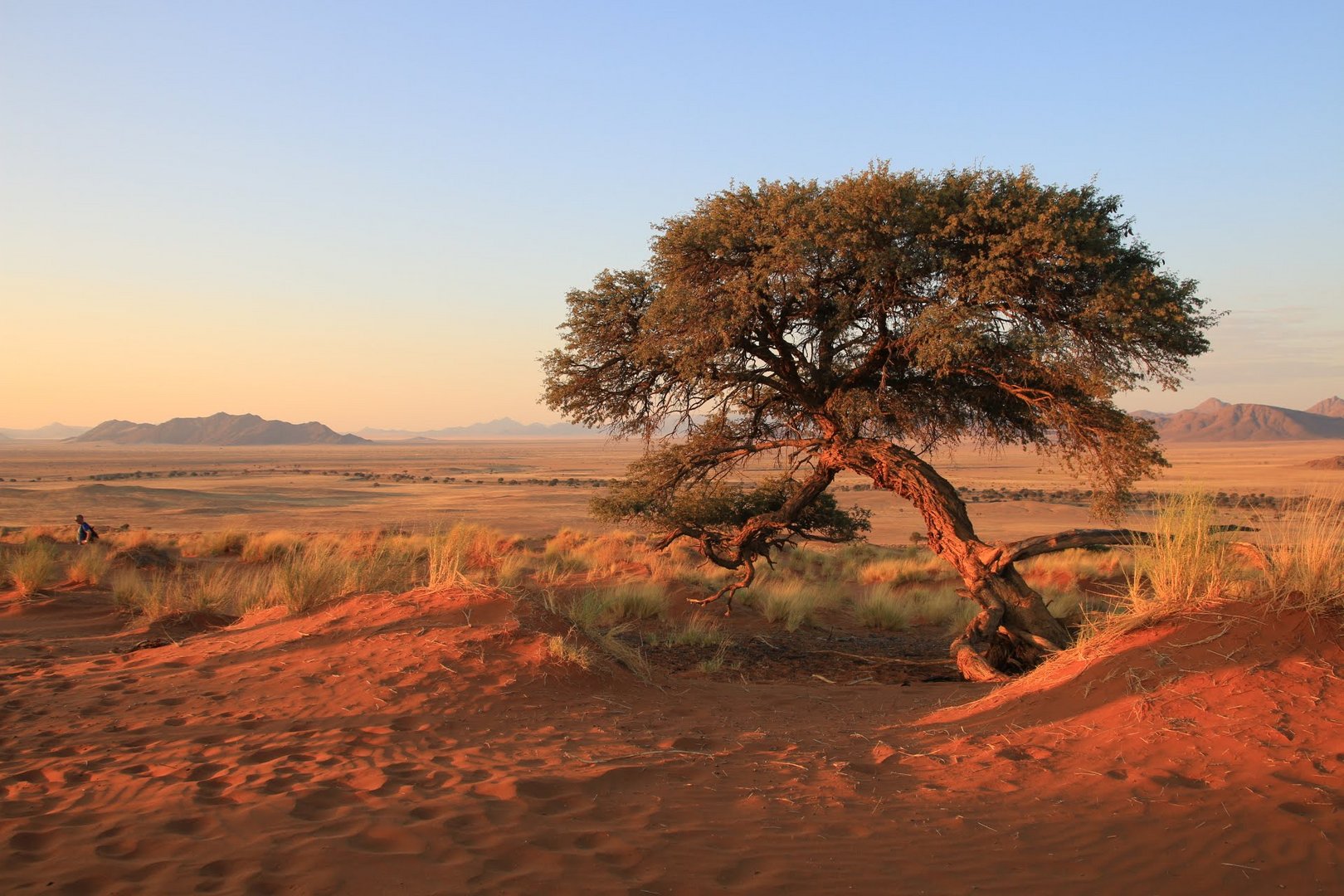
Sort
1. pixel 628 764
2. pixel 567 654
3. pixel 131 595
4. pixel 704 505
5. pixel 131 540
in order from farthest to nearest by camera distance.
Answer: pixel 131 540
pixel 131 595
pixel 704 505
pixel 567 654
pixel 628 764

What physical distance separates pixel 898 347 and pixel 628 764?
6.78 m

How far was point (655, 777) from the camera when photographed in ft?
19.4

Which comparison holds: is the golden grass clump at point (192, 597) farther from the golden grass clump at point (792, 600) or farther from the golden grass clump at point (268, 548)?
the golden grass clump at point (792, 600)

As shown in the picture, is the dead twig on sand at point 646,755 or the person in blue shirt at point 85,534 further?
the person in blue shirt at point 85,534

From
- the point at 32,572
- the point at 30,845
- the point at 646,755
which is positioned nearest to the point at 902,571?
the point at 646,755

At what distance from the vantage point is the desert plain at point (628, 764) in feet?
14.6

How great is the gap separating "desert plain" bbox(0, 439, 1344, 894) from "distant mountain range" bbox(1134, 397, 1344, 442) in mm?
172853

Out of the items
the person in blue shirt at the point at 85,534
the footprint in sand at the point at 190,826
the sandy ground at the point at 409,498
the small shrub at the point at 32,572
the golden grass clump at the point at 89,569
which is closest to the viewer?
the footprint in sand at the point at 190,826

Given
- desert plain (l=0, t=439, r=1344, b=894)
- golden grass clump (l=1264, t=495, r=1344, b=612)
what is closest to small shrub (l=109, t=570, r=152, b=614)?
desert plain (l=0, t=439, r=1344, b=894)

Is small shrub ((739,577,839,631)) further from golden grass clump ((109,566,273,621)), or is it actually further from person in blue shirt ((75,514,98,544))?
person in blue shirt ((75,514,98,544))

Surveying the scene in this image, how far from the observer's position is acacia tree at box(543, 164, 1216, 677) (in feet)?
33.8

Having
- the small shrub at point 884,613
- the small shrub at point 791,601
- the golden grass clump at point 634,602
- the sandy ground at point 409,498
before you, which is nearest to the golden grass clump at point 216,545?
the sandy ground at point 409,498

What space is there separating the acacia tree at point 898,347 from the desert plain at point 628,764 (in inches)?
79.4

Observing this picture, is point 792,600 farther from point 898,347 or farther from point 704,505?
point 898,347
